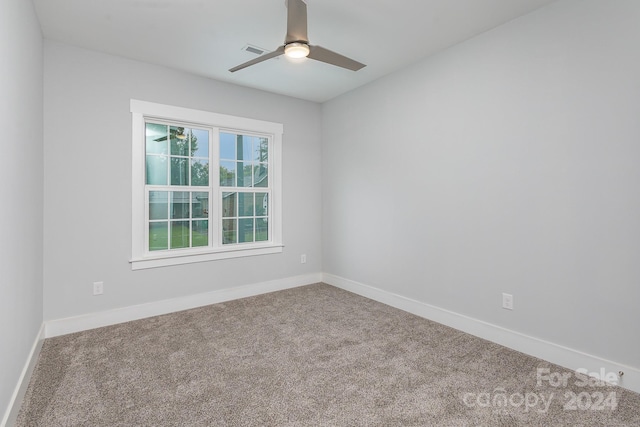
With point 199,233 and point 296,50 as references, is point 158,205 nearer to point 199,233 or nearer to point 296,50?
point 199,233

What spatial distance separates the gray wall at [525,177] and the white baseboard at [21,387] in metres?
3.26

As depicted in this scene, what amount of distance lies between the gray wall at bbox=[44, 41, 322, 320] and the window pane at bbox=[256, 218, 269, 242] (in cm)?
67

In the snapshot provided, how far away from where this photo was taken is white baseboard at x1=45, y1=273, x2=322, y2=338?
302 centimetres

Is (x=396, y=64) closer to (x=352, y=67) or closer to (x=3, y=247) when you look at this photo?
(x=352, y=67)

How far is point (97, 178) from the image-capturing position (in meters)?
3.18

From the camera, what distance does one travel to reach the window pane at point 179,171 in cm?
371

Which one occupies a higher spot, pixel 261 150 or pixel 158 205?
pixel 261 150

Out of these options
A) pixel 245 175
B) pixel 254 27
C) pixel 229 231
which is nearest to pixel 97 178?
pixel 229 231

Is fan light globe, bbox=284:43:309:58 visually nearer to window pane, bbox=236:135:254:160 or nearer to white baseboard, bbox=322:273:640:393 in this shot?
window pane, bbox=236:135:254:160

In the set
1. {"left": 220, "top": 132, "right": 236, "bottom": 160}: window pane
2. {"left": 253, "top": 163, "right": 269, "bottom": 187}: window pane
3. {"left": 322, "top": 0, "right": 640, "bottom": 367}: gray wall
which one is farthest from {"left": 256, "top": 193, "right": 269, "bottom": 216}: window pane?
{"left": 322, "top": 0, "right": 640, "bottom": 367}: gray wall

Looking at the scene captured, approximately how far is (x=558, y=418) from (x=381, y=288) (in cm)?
222

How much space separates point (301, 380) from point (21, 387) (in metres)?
1.78

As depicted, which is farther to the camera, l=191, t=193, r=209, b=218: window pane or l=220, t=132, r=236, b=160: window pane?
l=220, t=132, r=236, b=160: window pane

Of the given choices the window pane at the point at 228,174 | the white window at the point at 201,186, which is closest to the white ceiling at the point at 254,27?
the white window at the point at 201,186
